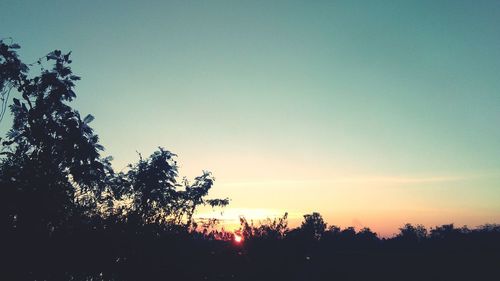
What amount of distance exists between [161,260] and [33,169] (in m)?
7.36

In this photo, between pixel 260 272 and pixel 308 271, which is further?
pixel 308 271

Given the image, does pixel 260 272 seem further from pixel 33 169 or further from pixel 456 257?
pixel 456 257

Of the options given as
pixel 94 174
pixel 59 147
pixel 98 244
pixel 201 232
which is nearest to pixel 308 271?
pixel 201 232

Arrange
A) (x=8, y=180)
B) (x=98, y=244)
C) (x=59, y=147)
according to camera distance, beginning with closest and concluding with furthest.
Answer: (x=8, y=180) → (x=98, y=244) → (x=59, y=147)

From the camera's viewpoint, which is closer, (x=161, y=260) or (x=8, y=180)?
A: (x=8, y=180)

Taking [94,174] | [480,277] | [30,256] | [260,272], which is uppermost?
[94,174]

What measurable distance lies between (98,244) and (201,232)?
12.9 meters

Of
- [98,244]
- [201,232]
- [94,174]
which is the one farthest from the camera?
[201,232]

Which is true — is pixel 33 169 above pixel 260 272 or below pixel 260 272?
above

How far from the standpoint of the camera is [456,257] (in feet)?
81.0

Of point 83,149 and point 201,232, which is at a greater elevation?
point 83,149

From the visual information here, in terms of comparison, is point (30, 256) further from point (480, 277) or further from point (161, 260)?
point (480, 277)

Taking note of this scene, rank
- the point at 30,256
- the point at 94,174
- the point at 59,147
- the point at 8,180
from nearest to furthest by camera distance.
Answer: the point at 30,256 → the point at 8,180 → the point at 59,147 → the point at 94,174

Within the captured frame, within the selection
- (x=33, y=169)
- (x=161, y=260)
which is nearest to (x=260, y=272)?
(x=161, y=260)
